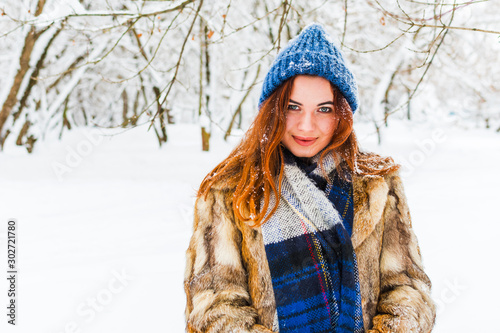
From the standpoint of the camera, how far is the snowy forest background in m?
2.78

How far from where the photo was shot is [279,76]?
1.38 m

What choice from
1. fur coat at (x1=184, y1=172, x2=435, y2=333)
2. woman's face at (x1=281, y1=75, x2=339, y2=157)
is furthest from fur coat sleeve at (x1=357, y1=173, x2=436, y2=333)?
woman's face at (x1=281, y1=75, x2=339, y2=157)

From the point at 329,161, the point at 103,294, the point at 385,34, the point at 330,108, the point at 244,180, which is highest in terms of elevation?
the point at 385,34

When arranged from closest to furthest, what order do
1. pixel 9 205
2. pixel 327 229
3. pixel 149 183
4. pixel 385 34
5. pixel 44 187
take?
pixel 327 229 < pixel 9 205 < pixel 44 187 < pixel 149 183 < pixel 385 34

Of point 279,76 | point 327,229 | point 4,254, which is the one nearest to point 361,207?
point 327,229

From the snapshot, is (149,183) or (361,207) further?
(149,183)

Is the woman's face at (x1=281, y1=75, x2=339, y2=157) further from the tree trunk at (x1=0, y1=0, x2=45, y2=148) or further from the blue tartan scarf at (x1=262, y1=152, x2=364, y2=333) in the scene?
the tree trunk at (x1=0, y1=0, x2=45, y2=148)

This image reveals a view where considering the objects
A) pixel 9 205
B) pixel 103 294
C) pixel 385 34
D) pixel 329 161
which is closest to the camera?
pixel 329 161

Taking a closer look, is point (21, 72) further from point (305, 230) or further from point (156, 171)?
point (305, 230)

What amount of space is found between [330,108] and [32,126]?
9.18m

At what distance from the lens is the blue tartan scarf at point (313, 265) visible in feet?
4.35

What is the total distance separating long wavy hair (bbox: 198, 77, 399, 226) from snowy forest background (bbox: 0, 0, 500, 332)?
994mm

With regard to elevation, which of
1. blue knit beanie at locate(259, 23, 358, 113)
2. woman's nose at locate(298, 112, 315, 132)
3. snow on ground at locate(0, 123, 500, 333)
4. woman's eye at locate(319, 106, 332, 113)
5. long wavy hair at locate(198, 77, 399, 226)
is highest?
blue knit beanie at locate(259, 23, 358, 113)

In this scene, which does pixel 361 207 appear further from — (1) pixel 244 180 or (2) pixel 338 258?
(1) pixel 244 180
